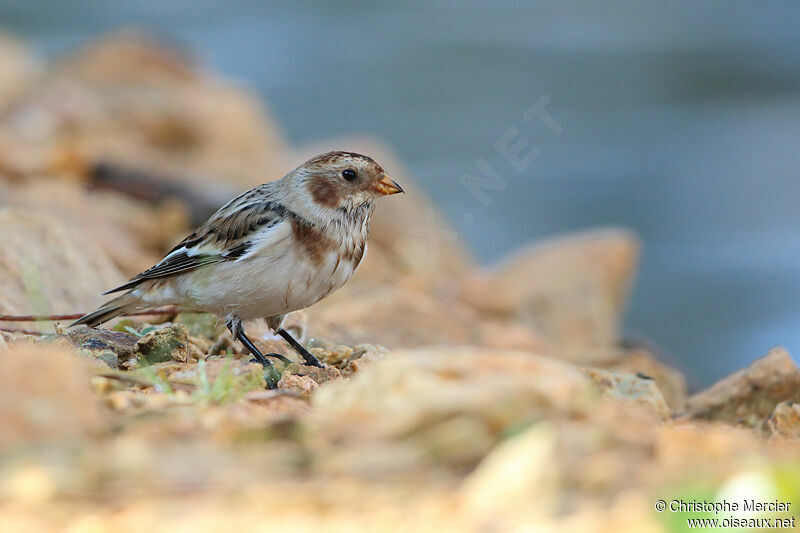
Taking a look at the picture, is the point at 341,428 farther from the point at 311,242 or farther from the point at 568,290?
the point at 568,290

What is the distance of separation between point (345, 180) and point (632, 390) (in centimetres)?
178

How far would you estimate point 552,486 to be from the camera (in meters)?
2.57

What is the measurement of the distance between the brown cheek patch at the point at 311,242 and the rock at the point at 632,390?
1.31 meters

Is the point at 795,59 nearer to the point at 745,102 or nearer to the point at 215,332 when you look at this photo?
the point at 745,102

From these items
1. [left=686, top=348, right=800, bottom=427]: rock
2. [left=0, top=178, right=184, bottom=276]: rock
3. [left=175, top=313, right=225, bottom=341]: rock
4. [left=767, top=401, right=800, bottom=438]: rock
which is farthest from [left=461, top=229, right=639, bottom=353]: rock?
[left=767, top=401, right=800, bottom=438]: rock

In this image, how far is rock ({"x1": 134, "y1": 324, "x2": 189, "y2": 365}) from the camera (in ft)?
14.2

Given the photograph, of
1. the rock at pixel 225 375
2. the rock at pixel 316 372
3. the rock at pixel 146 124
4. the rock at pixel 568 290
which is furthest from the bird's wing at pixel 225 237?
the rock at pixel 568 290

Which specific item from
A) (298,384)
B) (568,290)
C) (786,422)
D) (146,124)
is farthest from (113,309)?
(146,124)

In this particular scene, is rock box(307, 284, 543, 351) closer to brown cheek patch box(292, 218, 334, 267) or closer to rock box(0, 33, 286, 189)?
brown cheek patch box(292, 218, 334, 267)

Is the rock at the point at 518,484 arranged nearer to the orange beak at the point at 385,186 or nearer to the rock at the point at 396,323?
the orange beak at the point at 385,186

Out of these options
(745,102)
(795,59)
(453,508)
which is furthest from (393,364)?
(795,59)

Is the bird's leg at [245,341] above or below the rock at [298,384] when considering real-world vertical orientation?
above

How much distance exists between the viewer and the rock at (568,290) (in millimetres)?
8945

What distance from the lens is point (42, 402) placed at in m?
2.78
